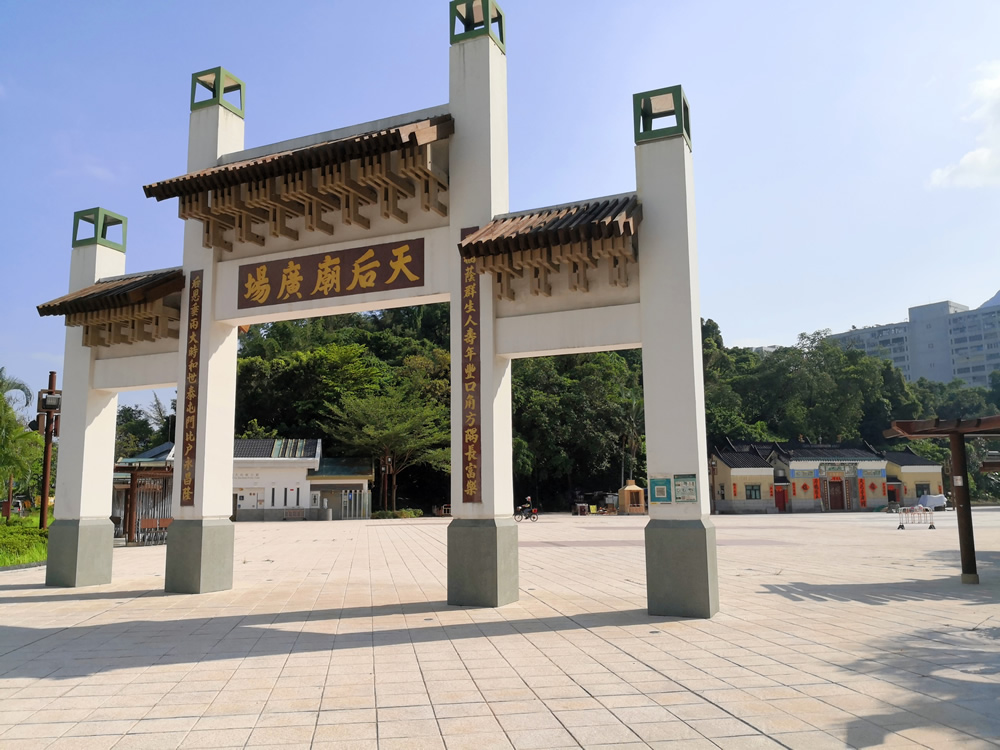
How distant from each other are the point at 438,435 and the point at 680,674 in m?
29.6

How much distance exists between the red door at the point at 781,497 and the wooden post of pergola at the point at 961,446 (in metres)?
31.2

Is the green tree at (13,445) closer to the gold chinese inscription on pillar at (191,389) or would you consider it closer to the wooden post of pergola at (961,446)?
the gold chinese inscription on pillar at (191,389)

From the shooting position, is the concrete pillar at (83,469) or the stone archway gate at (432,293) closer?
the stone archway gate at (432,293)

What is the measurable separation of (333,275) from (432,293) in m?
1.41

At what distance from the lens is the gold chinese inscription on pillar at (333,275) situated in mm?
8969

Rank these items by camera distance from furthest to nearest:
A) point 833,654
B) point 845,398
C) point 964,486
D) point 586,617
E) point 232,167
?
point 845,398
point 964,486
point 232,167
point 586,617
point 833,654

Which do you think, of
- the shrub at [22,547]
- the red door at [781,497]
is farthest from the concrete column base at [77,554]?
the red door at [781,497]

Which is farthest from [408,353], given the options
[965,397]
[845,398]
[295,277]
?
[965,397]

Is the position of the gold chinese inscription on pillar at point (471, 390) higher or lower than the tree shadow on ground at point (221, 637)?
higher

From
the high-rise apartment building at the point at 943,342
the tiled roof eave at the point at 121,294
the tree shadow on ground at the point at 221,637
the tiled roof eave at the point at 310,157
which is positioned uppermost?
the high-rise apartment building at the point at 943,342

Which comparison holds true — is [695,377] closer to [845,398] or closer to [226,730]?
[226,730]

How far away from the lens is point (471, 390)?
8.42 meters

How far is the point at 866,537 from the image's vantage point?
61.7 feet

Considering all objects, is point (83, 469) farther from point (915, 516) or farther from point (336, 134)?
point (915, 516)
